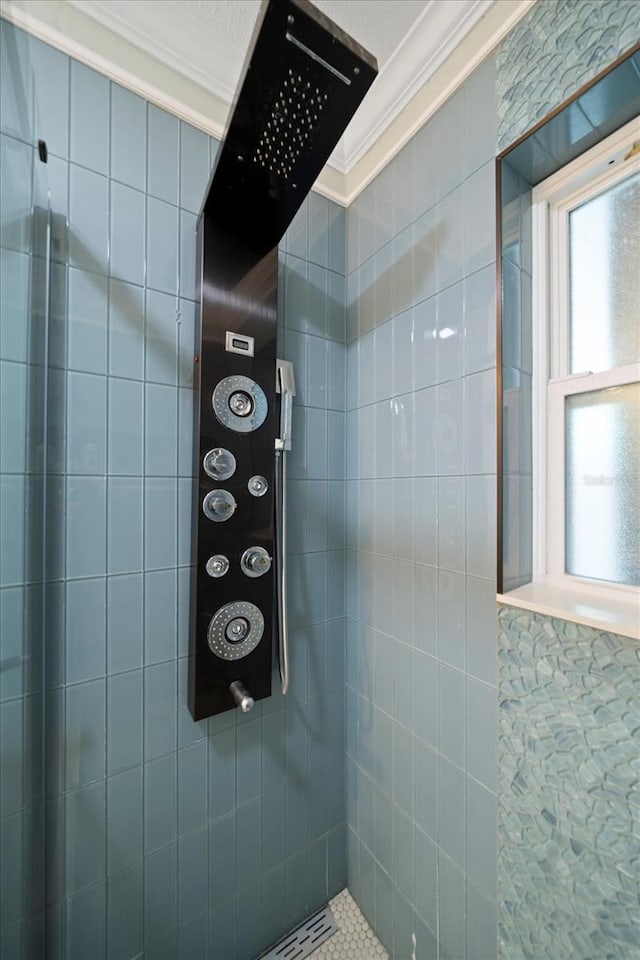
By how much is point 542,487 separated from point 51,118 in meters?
1.33

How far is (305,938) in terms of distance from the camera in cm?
109

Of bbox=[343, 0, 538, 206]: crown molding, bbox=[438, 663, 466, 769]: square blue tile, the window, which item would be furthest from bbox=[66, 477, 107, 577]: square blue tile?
bbox=[343, 0, 538, 206]: crown molding

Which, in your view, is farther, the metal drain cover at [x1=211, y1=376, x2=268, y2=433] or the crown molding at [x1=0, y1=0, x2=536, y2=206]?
the metal drain cover at [x1=211, y1=376, x2=268, y2=433]

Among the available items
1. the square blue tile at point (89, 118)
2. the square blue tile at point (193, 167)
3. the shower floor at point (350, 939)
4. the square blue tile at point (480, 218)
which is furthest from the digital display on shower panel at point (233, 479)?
the shower floor at point (350, 939)

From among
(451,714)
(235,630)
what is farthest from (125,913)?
(451,714)

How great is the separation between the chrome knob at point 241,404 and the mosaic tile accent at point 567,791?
2.45 ft

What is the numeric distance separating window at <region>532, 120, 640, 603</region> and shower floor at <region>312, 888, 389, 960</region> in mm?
1226

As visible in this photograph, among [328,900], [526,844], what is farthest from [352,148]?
[328,900]

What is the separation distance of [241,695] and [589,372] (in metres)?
1.05

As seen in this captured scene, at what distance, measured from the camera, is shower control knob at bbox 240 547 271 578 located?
0.93 m

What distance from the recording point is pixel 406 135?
39.7 inches

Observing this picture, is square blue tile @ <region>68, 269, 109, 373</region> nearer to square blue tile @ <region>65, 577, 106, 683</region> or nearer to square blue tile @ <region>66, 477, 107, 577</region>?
square blue tile @ <region>66, 477, 107, 577</region>

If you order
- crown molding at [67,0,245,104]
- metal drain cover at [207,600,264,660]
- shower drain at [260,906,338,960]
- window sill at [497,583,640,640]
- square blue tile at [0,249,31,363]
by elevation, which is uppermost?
crown molding at [67,0,245,104]

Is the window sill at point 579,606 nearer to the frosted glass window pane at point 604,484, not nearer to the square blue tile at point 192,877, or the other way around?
the frosted glass window pane at point 604,484
